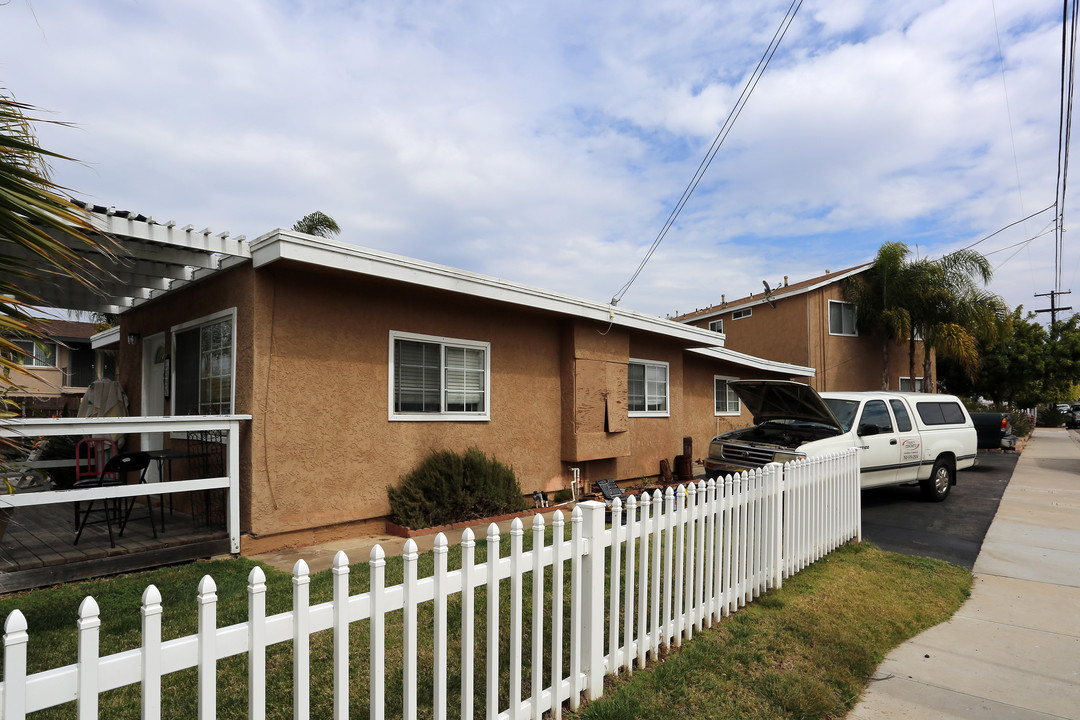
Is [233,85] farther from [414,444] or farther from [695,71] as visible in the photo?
[695,71]

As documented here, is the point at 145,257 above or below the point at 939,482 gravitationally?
above

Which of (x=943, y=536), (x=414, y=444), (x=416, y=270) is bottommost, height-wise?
(x=943, y=536)

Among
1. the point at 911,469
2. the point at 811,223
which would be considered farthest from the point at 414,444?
the point at 811,223

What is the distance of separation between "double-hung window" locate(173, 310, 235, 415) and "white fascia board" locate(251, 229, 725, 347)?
1.31 metres

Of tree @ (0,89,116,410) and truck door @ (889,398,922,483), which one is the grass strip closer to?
tree @ (0,89,116,410)

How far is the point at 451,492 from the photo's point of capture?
8.38m

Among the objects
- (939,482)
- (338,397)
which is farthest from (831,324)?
(338,397)

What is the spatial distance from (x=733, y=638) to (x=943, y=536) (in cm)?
547

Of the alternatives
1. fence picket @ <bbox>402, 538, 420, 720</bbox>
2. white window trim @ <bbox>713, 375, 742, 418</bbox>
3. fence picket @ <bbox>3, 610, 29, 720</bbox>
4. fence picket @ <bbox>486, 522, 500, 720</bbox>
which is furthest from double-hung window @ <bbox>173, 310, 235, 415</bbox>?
white window trim @ <bbox>713, 375, 742, 418</bbox>

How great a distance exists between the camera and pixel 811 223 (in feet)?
58.7

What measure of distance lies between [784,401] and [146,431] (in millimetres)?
8824

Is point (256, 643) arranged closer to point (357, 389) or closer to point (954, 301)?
point (357, 389)

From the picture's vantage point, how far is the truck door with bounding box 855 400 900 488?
10094mm

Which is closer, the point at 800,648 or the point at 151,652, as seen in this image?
the point at 151,652
